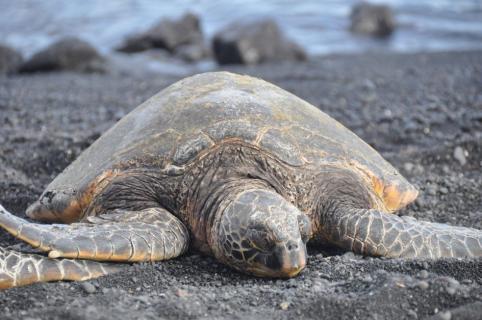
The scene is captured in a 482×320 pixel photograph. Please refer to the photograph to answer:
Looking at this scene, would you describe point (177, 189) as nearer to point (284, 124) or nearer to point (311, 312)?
point (284, 124)

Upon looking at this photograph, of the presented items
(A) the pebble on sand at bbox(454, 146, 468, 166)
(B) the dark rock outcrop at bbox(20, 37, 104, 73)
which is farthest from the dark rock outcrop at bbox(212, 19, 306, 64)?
(A) the pebble on sand at bbox(454, 146, 468, 166)

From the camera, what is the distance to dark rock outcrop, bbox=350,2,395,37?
53.0 feet

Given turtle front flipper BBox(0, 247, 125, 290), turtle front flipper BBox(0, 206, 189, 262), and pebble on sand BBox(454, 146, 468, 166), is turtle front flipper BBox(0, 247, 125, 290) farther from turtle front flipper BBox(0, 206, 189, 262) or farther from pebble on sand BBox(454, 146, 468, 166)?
pebble on sand BBox(454, 146, 468, 166)

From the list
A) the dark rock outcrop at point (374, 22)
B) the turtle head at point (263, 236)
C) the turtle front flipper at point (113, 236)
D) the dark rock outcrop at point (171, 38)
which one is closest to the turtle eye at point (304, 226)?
the turtle head at point (263, 236)

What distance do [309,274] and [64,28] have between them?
48.8 ft

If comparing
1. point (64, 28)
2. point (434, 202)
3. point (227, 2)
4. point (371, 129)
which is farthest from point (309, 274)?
point (227, 2)

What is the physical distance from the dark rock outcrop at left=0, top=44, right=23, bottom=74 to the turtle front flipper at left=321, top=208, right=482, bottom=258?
9.40 m

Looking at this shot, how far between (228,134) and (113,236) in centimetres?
90

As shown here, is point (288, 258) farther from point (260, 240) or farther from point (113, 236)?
point (113, 236)

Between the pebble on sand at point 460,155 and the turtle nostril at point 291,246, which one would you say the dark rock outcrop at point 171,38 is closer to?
the pebble on sand at point 460,155

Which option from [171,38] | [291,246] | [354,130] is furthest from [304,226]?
[171,38]

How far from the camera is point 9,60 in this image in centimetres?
1209

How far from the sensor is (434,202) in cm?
495

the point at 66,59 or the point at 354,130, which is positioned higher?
the point at 66,59
